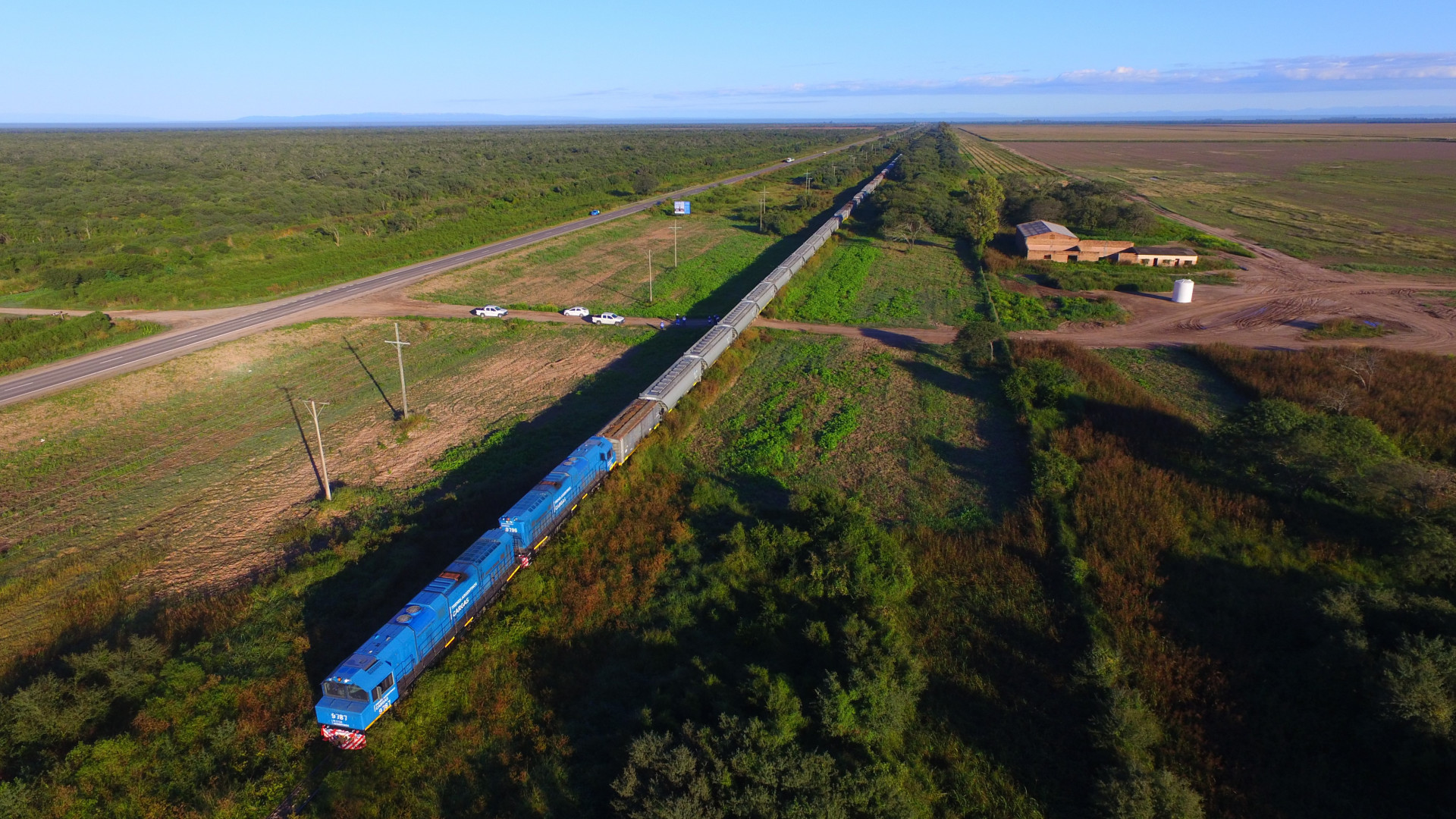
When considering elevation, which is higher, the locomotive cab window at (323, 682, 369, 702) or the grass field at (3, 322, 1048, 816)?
the locomotive cab window at (323, 682, 369, 702)

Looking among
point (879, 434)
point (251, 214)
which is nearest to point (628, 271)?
point (879, 434)

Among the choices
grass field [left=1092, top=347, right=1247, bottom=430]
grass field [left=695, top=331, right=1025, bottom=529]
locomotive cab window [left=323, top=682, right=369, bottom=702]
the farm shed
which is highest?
the farm shed

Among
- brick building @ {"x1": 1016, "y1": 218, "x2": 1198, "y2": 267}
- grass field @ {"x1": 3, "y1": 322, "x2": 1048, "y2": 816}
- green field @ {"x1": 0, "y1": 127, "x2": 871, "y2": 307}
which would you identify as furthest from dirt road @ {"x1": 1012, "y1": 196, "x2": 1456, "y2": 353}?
green field @ {"x1": 0, "y1": 127, "x2": 871, "y2": 307}

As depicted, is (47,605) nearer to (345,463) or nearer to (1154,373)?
(345,463)

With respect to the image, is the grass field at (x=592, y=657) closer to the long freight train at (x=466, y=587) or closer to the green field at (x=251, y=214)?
the long freight train at (x=466, y=587)

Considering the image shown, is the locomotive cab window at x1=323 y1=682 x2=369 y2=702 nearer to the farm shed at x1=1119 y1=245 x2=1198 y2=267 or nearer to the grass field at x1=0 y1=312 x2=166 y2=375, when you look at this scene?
the grass field at x1=0 y1=312 x2=166 y2=375

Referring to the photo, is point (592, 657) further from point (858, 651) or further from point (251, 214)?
point (251, 214)
